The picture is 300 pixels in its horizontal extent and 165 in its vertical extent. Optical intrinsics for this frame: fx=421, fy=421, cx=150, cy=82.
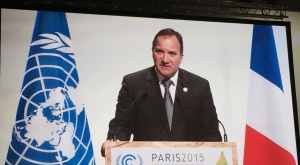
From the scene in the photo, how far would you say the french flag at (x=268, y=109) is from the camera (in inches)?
147

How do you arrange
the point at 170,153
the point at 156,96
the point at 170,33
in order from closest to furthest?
the point at 170,153 → the point at 156,96 → the point at 170,33

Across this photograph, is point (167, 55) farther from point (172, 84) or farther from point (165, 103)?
point (165, 103)

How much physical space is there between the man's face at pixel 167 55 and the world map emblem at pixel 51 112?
72 centimetres

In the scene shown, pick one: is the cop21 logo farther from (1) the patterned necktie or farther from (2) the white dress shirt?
(2) the white dress shirt

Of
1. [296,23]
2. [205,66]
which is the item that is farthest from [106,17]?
[296,23]

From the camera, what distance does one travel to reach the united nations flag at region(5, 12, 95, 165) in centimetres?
331

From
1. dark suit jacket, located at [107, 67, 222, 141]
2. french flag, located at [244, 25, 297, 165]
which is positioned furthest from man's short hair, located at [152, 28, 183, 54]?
french flag, located at [244, 25, 297, 165]

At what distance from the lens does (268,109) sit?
3811 millimetres

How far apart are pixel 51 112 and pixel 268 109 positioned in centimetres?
191

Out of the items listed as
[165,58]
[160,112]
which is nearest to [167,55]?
[165,58]

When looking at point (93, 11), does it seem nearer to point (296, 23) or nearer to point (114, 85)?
point (114, 85)

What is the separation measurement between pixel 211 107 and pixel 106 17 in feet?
3.99

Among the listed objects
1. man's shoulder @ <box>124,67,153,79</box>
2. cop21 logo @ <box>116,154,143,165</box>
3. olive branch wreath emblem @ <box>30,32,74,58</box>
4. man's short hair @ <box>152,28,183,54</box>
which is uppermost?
man's short hair @ <box>152,28,183,54</box>

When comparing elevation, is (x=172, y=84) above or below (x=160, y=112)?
above
